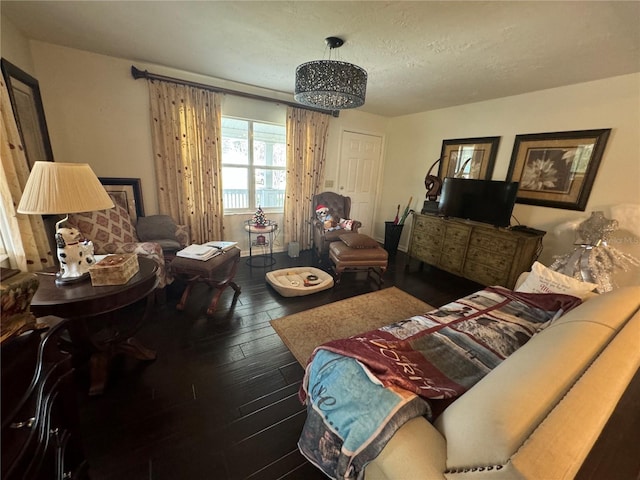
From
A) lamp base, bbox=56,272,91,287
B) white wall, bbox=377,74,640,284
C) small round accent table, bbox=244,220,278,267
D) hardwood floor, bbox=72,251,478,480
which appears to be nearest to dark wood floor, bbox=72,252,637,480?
hardwood floor, bbox=72,251,478,480

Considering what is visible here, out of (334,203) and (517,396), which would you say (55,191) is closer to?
(517,396)

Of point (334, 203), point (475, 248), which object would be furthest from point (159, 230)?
point (475, 248)

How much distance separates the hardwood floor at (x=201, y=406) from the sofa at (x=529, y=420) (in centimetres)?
78

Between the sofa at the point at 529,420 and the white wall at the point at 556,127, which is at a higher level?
the white wall at the point at 556,127

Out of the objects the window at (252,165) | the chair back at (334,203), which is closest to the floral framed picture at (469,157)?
the chair back at (334,203)

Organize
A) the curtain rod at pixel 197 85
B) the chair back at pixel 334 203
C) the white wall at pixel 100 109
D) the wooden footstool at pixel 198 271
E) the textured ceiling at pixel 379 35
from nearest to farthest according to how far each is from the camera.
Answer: the textured ceiling at pixel 379 35
the wooden footstool at pixel 198 271
the white wall at pixel 100 109
the curtain rod at pixel 197 85
the chair back at pixel 334 203

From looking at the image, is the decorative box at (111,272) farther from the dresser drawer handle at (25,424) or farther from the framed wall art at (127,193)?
the framed wall art at (127,193)

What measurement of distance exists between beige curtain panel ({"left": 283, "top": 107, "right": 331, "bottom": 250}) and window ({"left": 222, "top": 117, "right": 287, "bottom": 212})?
6.6 inches

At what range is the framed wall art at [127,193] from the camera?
9.13 feet

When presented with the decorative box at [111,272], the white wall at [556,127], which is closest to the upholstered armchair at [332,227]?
the white wall at [556,127]

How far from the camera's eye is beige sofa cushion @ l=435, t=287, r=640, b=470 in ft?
1.86

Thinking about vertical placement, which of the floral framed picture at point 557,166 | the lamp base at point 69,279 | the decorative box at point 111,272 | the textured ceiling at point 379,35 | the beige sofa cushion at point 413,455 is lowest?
the beige sofa cushion at point 413,455

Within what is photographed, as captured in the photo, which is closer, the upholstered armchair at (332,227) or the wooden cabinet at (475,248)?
the wooden cabinet at (475,248)

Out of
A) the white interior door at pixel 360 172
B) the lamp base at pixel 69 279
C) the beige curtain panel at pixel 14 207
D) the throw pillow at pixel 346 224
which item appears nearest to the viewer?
the lamp base at pixel 69 279
